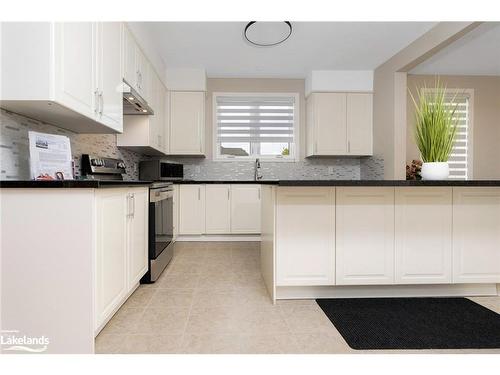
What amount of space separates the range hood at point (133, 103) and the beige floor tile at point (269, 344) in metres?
2.18

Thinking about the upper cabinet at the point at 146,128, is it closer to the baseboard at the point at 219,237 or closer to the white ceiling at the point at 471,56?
the baseboard at the point at 219,237

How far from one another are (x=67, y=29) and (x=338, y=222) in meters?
2.06

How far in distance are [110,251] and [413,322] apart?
195 cm

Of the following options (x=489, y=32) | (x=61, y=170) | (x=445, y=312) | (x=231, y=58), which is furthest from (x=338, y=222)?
(x=489, y=32)

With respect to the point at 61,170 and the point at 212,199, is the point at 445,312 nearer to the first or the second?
the point at 61,170

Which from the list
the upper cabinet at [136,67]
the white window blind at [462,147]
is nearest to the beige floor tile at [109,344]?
the upper cabinet at [136,67]

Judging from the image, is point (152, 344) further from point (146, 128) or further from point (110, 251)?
point (146, 128)

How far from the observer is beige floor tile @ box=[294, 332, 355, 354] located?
1.50 meters

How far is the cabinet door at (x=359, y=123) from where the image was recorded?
442 centimetres

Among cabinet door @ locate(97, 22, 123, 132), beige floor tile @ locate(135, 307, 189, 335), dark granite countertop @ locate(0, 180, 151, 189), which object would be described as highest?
cabinet door @ locate(97, 22, 123, 132)

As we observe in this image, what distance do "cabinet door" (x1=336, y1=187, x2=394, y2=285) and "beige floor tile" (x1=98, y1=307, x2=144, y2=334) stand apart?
1.43m

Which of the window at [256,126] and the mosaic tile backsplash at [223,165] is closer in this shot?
the mosaic tile backsplash at [223,165]

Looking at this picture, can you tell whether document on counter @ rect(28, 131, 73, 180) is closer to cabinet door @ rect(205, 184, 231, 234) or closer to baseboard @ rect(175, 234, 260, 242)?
cabinet door @ rect(205, 184, 231, 234)

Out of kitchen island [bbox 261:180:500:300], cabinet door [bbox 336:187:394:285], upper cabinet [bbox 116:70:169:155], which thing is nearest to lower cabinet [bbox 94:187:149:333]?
kitchen island [bbox 261:180:500:300]
